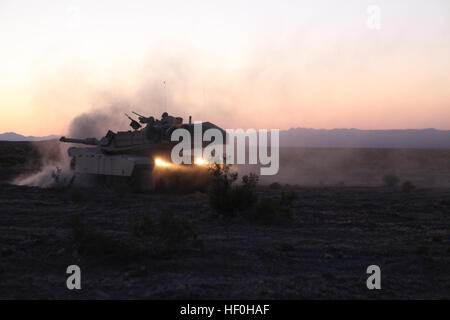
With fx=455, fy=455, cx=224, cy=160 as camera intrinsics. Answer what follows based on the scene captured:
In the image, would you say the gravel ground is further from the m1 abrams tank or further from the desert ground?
the m1 abrams tank

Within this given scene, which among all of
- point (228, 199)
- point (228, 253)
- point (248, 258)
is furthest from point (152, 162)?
point (248, 258)

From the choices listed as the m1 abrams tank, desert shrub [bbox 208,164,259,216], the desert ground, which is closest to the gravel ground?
the desert ground

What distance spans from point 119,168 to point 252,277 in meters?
12.6

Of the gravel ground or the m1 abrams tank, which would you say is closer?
the gravel ground

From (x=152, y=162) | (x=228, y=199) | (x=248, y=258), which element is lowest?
(x=248, y=258)

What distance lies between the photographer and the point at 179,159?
17.9m

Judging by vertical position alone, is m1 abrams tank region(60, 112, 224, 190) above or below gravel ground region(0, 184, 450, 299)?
above

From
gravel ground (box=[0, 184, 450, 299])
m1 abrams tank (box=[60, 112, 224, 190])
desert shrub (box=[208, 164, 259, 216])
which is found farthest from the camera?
m1 abrams tank (box=[60, 112, 224, 190])

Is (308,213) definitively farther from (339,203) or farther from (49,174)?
(49,174)

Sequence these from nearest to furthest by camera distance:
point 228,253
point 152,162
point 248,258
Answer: point 248,258 < point 228,253 < point 152,162

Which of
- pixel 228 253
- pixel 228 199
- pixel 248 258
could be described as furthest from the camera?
pixel 228 199

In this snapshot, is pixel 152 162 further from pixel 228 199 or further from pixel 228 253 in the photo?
pixel 228 253

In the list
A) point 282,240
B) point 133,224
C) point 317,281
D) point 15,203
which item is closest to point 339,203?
point 282,240

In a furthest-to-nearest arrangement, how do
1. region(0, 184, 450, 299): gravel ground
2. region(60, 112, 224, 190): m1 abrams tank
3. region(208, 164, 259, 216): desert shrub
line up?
region(60, 112, 224, 190): m1 abrams tank
region(208, 164, 259, 216): desert shrub
region(0, 184, 450, 299): gravel ground
